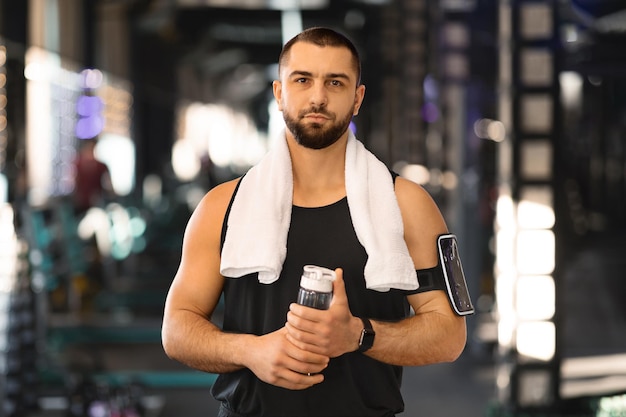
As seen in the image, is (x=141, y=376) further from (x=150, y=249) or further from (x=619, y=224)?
(x=619, y=224)

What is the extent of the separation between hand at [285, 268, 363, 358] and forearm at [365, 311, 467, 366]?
6.2 inches

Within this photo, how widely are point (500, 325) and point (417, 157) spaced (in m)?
7.73

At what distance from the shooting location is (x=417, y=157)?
1522 cm

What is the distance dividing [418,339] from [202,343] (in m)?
0.52

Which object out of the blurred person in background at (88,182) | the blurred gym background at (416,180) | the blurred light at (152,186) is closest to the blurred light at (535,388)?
the blurred gym background at (416,180)

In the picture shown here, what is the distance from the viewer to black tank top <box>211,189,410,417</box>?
99.8 inches

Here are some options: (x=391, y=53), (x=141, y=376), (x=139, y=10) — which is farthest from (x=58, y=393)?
(x=139, y=10)

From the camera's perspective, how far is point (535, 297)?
7246mm

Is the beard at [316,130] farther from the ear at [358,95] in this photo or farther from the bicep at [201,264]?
the bicep at [201,264]

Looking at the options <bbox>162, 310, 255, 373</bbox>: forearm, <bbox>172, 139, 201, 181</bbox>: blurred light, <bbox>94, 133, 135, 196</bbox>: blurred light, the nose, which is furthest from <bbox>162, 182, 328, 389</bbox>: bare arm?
Result: <bbox>172, 139, 201, 181</bbox>: blurred light

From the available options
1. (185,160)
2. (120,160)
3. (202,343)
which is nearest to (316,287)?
(202,343)

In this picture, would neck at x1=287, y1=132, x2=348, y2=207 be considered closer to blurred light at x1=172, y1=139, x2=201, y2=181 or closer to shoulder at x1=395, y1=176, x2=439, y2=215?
shoulder at x1=395, y1=176, x2=439, y2=215

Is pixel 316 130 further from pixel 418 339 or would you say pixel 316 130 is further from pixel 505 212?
pixel 505 212

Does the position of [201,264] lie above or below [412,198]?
below
